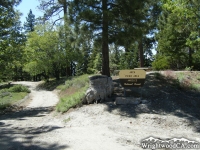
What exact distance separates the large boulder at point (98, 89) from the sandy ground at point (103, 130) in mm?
487

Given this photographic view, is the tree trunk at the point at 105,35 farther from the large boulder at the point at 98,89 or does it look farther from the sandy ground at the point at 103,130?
the sandy ground at the point at 103,130

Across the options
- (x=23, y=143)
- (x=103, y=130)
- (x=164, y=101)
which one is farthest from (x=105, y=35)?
(x=23, y=143)

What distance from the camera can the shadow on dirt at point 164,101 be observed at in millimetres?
8852

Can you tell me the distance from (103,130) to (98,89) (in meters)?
3.73

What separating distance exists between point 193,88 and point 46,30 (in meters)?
21.9

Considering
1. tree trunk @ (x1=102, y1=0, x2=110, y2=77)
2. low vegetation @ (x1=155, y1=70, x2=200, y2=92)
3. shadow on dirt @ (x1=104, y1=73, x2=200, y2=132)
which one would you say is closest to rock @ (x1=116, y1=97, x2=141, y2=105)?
shadow on dirt @ (x1=104, y1=73, x2=200, y2=132)

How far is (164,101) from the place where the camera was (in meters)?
9.91

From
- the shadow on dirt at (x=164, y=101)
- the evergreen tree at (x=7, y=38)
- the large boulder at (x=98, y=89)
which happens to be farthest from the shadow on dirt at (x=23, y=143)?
the evergreen tree at (x=7, y=38)

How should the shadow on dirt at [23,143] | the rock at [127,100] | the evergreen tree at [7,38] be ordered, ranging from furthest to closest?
the evergreen tree at [7,38]
the rock at [127,100]
the shadow on dirt at [23,143]

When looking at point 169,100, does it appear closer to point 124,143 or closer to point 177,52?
point 124,143

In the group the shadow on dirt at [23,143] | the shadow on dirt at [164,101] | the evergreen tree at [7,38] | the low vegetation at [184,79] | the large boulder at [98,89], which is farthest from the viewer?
the evergreen tree at [7,38]

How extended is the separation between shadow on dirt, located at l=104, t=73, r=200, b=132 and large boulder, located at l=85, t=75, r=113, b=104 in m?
0.55

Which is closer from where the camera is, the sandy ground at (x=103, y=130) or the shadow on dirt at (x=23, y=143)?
the shadow on dirt at (x=23, y=143)

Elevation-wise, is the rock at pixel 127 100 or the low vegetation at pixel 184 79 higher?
the low vegetation at pixel 184 79
